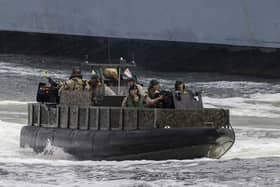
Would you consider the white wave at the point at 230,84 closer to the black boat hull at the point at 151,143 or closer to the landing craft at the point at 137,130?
the landing craft at the point at 137,130

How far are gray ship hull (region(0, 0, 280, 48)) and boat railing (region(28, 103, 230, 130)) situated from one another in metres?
29.8

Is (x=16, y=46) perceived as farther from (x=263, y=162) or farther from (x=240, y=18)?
(x=263, y=162)

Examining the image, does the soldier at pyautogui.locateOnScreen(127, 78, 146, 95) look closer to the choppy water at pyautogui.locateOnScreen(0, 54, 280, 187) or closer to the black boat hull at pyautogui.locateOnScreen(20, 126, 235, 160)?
the black boat hull at pyautogui.locateOnScreen(20, 126, 235, 160)

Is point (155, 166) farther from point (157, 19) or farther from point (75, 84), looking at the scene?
point (157, 19)

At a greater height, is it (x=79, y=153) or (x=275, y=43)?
(x=275, y=43)

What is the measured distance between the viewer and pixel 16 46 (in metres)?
57.4

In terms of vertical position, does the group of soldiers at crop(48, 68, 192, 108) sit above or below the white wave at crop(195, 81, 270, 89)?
below

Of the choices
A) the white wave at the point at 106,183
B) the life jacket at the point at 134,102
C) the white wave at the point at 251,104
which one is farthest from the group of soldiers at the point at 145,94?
the white wave at the point at 251,104

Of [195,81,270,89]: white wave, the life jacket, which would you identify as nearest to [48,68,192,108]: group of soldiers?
the life jacket

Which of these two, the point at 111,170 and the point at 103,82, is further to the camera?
the point at 103,82

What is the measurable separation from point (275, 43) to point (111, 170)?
31.8 m

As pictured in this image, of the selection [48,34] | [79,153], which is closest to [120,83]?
[79,153]

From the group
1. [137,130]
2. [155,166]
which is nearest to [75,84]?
[137,130]

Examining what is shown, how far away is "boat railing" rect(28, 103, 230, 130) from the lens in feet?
63.5
